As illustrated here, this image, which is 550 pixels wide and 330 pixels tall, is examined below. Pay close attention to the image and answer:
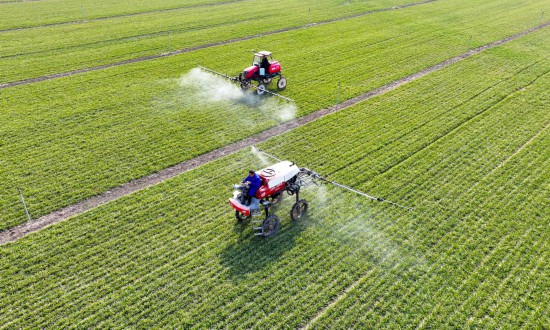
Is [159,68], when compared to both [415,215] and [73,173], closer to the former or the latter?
[73,173]

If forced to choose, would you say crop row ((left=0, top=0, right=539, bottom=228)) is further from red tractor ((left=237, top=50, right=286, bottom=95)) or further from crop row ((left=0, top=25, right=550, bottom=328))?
crop row ((left=0, top=25, right=550, bottom=328))

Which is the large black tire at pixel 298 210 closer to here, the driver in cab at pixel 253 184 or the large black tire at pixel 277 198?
the large black tire at pixel 277 198

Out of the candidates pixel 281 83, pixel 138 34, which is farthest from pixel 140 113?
pixel 138 34

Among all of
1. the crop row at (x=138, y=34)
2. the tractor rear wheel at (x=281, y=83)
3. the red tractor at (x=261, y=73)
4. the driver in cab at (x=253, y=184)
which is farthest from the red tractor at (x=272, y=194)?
the crop row at (x=138, y=34)

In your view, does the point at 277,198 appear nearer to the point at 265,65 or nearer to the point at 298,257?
the point at 298,257

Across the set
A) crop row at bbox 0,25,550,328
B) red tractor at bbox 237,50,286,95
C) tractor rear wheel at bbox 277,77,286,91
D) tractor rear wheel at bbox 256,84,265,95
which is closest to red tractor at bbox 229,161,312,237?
crop row at bbox 0,25,550,328

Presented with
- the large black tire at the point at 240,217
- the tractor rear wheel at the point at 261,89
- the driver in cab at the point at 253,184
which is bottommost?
the large black tire at the point at 240,217
